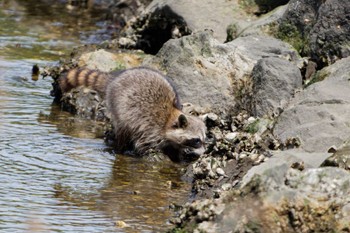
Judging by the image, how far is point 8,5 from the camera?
18844 millimetres

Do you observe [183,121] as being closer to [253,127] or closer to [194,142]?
[194,142]

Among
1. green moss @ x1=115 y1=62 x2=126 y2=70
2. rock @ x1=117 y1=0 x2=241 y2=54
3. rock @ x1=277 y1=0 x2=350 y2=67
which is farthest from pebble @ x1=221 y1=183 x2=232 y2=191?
rock @ x1=117 y1=0 x2=241 y2=54

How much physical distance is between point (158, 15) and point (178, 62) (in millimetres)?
3001

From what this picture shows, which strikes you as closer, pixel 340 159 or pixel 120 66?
pixel 340 159

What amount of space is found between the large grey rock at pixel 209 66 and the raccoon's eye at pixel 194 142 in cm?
85

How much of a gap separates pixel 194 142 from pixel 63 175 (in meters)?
1.63

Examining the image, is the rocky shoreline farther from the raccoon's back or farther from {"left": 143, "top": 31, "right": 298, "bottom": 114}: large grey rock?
the raccoon's back

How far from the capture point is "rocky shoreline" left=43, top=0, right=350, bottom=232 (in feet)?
20.4

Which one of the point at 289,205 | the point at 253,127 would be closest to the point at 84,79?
the point at 253,127

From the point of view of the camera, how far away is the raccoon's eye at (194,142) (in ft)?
32.1

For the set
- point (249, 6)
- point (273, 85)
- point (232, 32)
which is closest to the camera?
point (273, 85)

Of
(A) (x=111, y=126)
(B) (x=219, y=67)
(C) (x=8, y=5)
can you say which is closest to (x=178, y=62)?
(B) (x=219, y=67)

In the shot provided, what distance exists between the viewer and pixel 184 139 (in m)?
9.83

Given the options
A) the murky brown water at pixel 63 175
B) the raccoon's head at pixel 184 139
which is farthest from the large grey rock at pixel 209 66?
the murky brown water at pixel 63 175
